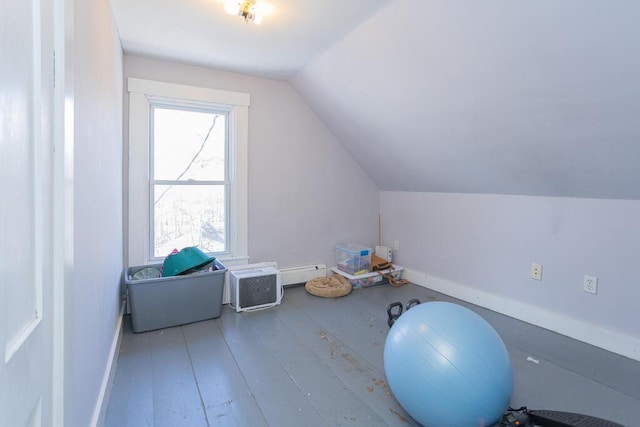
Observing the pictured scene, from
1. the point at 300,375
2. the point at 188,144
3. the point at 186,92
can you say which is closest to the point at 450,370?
the point at 300,375

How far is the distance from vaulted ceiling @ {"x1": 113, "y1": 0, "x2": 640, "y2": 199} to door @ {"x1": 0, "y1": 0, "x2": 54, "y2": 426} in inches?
71.5

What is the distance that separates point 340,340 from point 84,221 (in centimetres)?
184

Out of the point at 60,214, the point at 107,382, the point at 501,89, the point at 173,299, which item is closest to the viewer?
the point at 60,214

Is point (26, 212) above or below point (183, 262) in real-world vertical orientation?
above

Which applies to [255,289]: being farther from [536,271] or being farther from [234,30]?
[536,271]

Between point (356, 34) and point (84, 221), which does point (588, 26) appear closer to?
point (356, 34)

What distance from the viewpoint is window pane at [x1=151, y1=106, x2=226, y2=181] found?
308 cm

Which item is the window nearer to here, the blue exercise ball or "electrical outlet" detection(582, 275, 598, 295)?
the blue exercise ball

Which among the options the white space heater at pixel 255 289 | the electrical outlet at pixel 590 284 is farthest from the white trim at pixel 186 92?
the electrical outlet at pixel 590 284

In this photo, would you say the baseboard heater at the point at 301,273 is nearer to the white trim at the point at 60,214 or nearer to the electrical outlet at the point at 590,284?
the electrical outlet at the point at 590,284

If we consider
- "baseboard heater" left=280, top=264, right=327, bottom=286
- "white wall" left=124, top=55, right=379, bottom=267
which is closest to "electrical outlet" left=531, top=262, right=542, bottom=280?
"white wall" left=124, top=55, right=379, bottom=267

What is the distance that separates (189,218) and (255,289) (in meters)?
0.97

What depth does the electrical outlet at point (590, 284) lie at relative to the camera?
2.40 m

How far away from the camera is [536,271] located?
2.74 m
